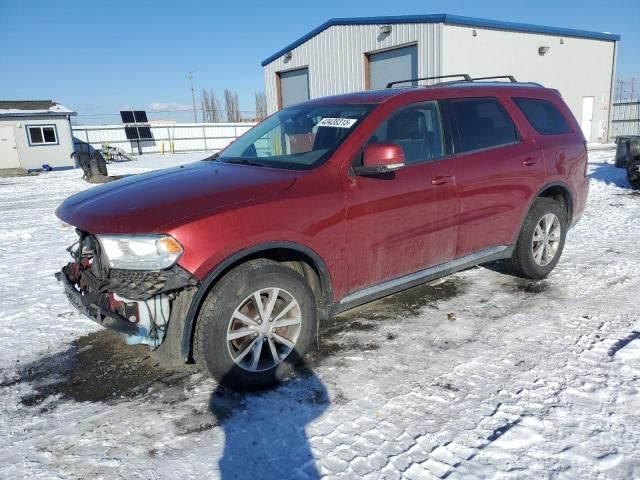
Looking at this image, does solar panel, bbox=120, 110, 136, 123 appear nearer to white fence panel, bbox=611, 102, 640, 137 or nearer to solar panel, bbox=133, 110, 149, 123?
solar panel, bbox=133, 110, 149, 123

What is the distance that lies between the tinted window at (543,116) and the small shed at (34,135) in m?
27.8

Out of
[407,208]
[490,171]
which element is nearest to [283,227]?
[407,208]

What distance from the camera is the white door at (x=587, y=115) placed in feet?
82.5

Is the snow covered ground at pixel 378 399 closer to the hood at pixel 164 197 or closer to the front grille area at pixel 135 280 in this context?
the front grille area at pixel 135 280

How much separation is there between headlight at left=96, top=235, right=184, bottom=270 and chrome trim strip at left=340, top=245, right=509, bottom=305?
1.34m

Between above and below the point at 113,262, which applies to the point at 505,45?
above

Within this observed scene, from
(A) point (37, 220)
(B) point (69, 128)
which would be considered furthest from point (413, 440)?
(B) point (69, 128)

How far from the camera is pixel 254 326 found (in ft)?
10.3

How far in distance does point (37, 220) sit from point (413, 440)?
384 inches

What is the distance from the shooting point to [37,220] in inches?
390

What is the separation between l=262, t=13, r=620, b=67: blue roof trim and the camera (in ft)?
54.9

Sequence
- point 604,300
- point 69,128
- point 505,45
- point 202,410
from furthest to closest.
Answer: point 69,128
point 505,45
point 604,300
point 202,410

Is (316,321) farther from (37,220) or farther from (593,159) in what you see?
(593,159)

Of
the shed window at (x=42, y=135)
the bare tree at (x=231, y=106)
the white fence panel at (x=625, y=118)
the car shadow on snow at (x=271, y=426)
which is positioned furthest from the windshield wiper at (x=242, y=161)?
the bare tree at (x=231, y=106)
